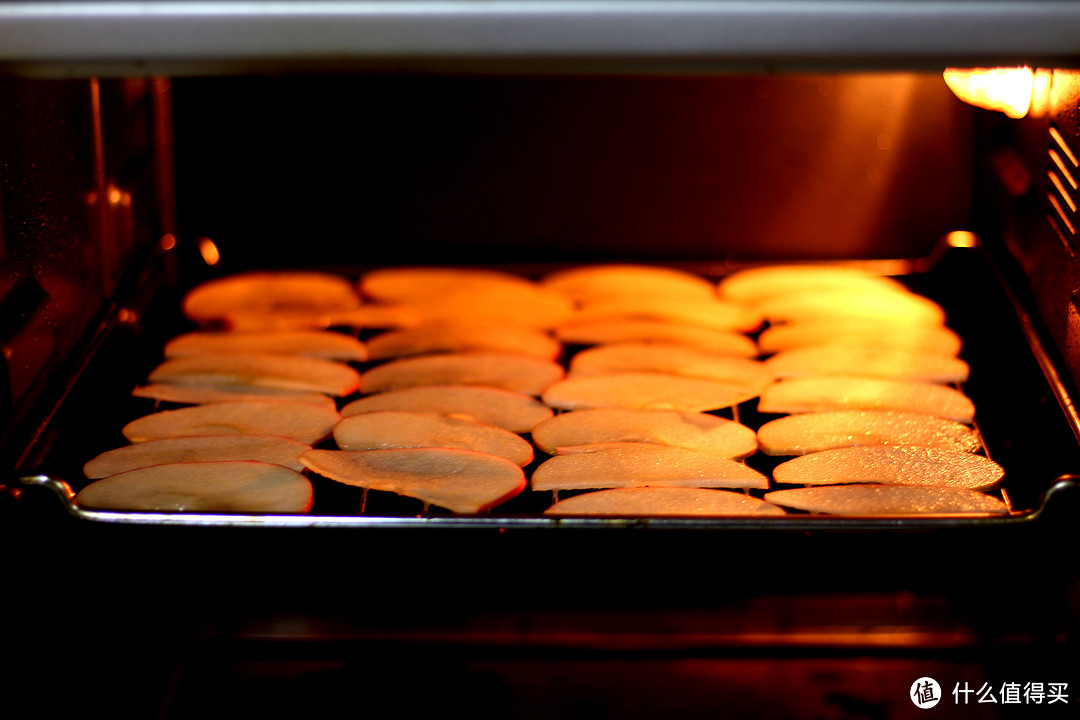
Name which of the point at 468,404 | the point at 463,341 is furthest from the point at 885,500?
the point at 463,341

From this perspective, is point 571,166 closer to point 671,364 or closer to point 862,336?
point 671,364

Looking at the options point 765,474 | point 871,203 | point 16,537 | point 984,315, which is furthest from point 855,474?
point 16,537

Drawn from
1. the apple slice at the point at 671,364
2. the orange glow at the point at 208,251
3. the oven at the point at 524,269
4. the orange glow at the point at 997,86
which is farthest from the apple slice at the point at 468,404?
the orange glow at the point at 997,86

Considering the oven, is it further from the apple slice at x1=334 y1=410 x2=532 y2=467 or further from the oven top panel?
the apple slice at x1=334 y1=410 x2=532 y2=467

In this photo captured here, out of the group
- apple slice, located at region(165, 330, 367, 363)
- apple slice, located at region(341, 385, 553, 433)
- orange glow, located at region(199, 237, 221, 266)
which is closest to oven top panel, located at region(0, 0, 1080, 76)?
apple slice, located at region(341, 385, 553, 433)

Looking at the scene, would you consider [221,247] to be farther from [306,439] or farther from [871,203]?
[871,203]

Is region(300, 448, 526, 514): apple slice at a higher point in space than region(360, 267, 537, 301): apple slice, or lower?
lower

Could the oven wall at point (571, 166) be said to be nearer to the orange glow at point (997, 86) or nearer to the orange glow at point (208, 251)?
the orange glow at point (208, 251)
